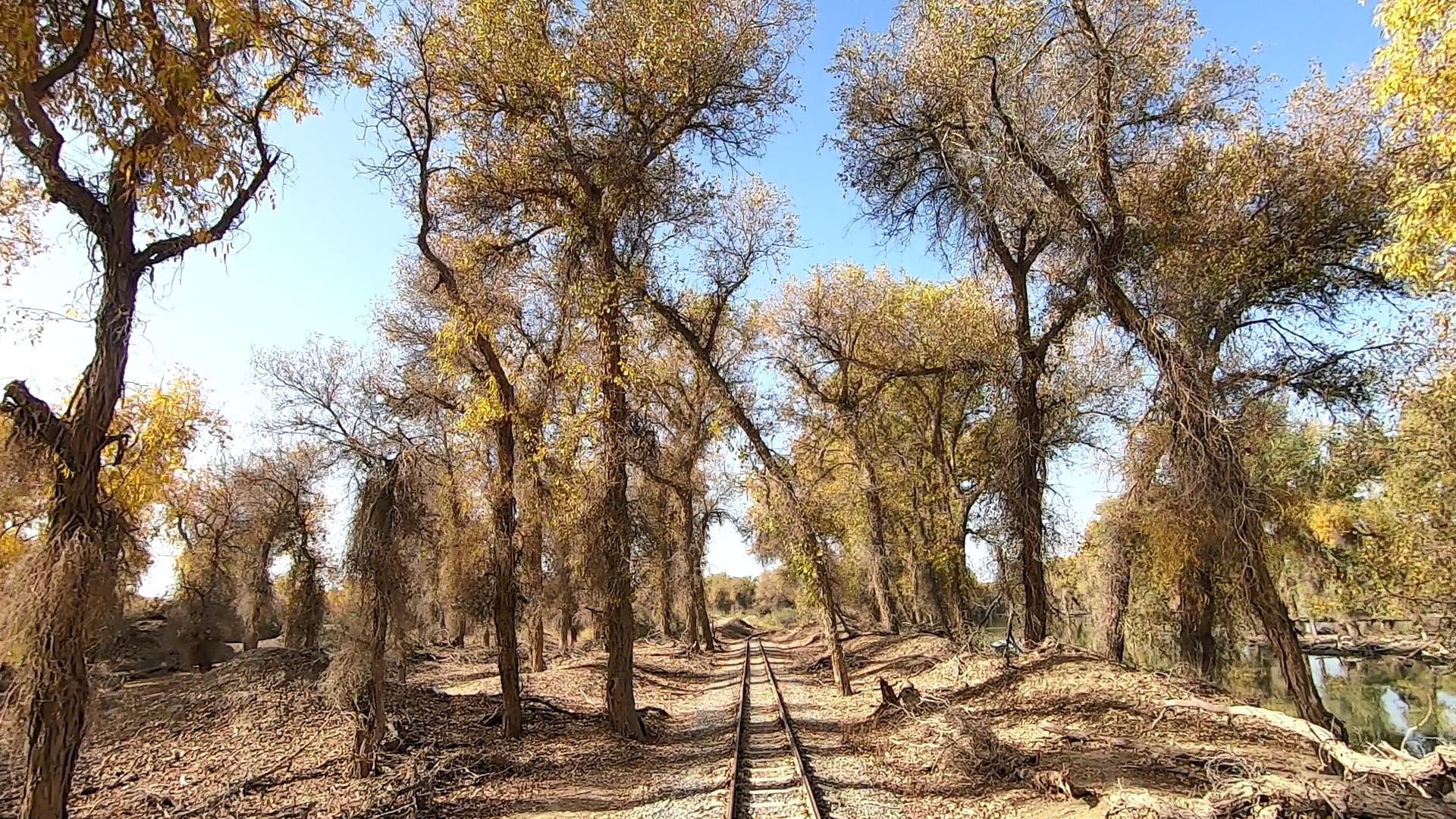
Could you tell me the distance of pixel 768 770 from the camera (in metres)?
10.0

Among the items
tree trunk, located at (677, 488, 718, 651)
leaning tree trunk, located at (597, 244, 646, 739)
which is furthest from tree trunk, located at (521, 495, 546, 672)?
tree trunk, located at (677, 488, 718, 651)

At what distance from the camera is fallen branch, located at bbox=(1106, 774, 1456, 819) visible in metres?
5.16

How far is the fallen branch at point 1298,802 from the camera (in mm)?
5156

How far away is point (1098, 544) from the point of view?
1817cm

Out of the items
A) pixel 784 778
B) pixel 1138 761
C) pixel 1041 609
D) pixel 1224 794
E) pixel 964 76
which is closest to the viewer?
pixel 1224 794

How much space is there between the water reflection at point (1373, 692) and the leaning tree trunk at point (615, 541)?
12192mm

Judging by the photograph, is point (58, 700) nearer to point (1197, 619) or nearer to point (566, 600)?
point (566, 600)

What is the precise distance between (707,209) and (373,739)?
11.4m

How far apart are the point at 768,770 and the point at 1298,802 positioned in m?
6.21

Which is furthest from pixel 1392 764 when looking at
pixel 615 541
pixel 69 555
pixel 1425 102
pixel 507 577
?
pixel 507 577

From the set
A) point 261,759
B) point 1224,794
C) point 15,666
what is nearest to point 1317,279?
point 1224,794

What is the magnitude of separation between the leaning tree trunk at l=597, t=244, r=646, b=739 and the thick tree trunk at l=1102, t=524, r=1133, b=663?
1145cm

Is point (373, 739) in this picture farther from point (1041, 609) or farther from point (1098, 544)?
point (1098, 544)

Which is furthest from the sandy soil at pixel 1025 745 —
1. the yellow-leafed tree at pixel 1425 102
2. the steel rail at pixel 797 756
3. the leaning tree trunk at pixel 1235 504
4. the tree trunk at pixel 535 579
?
the tree trunk at pixel 535 579
